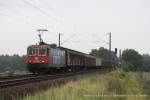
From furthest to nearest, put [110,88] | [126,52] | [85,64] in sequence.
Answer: [126,52] < [85,64] < [110,88]

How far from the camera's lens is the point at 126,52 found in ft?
543

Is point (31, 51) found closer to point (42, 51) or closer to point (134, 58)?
point (42, 51)

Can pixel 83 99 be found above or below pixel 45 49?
below

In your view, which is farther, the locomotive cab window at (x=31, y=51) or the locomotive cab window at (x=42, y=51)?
the locomotive cab window at (x=31, y=51)

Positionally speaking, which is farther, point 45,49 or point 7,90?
point 45,49

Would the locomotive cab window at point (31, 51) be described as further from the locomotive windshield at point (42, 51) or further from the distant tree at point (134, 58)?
the distant tree at point (134, 58)

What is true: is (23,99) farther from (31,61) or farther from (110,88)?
(31,61)

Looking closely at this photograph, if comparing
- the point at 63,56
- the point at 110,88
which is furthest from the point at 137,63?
the point at 110,88

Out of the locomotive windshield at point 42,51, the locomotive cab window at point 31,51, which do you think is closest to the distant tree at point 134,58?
the locomotive cab window at point 31,51

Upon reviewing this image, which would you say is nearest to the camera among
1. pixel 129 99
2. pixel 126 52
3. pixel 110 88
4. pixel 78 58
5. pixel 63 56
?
pixel 129 99

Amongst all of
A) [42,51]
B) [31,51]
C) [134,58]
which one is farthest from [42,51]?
[134,58]

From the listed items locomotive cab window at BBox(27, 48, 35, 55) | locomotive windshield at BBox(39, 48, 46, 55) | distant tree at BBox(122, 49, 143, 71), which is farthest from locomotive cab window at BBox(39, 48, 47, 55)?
distant tree at BBox(122, 49, 143, 71)

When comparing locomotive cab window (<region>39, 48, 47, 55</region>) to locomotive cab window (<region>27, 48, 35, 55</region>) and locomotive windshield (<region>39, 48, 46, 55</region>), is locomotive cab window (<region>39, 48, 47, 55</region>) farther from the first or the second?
locomotive cab window (<region>27, 48, 35, 55</region>)

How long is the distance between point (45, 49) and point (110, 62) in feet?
197
